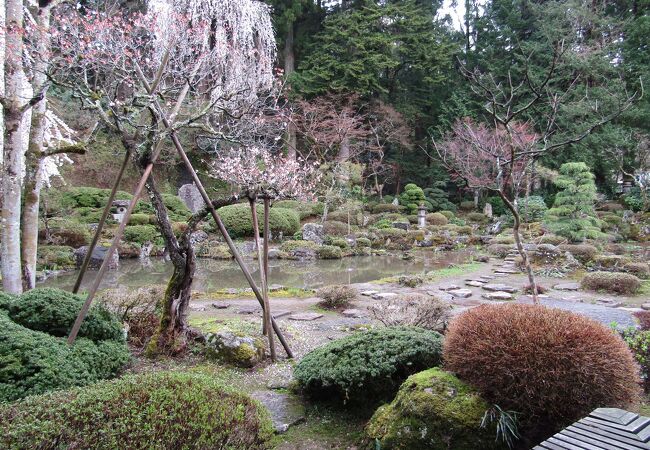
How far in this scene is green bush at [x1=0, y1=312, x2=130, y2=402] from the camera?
2850 millimetres

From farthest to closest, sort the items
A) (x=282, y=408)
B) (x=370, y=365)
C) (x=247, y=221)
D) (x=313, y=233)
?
(x=313, y=233) < (x=247, y=221) < (x=282, y=408) < (x=370, y=365)

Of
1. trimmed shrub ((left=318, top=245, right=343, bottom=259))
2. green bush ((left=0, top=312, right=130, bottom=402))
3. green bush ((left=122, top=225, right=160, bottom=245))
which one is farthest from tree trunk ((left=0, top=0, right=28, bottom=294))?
trimmed shrub ((left=318, top=245, right=343, bottom=259))

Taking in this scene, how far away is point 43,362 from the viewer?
119 inches

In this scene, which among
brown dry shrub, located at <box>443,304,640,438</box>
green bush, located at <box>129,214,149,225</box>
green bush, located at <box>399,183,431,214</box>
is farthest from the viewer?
green bush, located at <box>399,183,431,214</box>

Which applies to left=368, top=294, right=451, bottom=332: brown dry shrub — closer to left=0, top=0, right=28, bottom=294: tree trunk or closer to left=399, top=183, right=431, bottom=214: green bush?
left=0, top=0, right=28, bottom=294: tree trunk

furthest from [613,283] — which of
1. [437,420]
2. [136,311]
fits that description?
[136,311]

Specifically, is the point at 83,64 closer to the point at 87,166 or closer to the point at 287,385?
the point at 287,385

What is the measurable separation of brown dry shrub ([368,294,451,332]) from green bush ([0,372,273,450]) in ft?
8.68

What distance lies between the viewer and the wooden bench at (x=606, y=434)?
190 cm

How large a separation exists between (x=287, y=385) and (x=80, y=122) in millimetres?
17042

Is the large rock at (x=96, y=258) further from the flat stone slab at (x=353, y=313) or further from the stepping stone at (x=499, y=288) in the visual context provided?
the stepping stone at (x=499, y=288)

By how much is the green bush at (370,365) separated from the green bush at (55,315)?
6.11 ft

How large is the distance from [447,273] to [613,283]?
363 centimetres

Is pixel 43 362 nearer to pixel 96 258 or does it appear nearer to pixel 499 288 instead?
pixel 499 288
